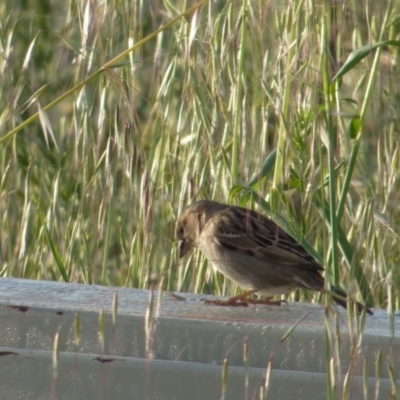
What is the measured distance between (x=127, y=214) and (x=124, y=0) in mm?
525

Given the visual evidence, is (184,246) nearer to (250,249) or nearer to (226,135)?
(250,249)

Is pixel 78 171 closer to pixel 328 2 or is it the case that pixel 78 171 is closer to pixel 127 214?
pixel 127 214

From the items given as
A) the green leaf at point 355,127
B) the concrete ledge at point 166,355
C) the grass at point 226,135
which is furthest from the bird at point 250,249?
the concrete ledge at point 166,355

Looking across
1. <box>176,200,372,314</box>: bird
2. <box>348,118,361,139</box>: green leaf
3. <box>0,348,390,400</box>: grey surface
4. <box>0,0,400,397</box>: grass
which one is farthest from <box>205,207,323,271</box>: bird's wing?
<box>0,348,390,400</box>: grey surface

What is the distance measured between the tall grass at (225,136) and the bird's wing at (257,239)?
0.28 m

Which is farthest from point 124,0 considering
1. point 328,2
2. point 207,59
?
point 328,2

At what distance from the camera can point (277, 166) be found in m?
1.90

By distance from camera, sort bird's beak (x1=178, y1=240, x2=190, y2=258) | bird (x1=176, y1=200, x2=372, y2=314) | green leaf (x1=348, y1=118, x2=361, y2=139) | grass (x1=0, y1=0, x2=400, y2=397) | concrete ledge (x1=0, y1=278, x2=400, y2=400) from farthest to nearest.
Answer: bird's beak (x1=178, y1=240, x2=190, y2=258) < bird (x1=176, y1=200, x2=372, y2=314) < green leaf (x1=348, y1=118, x2=361, y2=139) < grass (x1=0, y1=0, x2=400, y2=397) < concrete ledge (x1=0, y1=278, x2=400, y2=400)

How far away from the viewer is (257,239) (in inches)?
102

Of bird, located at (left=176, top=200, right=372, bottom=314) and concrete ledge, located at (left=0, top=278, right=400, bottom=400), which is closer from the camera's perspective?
concrete ledge, located at (left=0, top=278, right=400, bottom=400)

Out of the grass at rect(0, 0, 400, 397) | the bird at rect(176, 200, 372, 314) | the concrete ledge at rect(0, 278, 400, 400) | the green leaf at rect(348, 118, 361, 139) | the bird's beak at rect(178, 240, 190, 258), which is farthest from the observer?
the bird's beak at rect(178, 240, 190, 258)

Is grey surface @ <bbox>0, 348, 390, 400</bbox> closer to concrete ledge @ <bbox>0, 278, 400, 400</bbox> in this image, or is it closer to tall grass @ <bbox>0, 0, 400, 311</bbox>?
concrete ledge @ <bbox>0, 278, 400, 400</bbox>

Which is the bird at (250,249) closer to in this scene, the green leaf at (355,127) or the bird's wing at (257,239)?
the bird's wing at (257,239)

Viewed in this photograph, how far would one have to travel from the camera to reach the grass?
1618 millimetres
